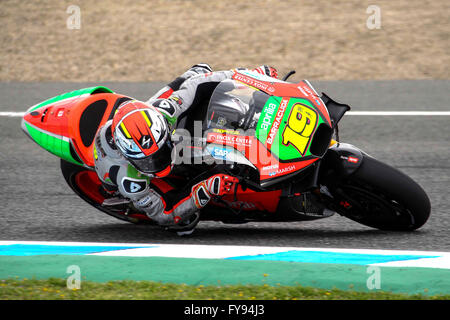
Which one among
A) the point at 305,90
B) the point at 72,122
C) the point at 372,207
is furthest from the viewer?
the point at 72,122

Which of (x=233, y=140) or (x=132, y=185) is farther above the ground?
(x=233, y=140)

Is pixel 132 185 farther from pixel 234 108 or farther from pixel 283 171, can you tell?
pixel 283 171

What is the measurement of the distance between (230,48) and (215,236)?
6895 mm

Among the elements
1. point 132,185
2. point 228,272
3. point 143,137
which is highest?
point 143,137

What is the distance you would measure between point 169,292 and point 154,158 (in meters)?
0.93

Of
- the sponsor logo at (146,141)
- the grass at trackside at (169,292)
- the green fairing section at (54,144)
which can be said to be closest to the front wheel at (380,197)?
the grass at trackside at (169,292)

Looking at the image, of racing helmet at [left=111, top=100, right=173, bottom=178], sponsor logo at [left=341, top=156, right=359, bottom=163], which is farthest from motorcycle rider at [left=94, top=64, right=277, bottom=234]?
sponsor logo at [left=341, top=156, right=359, bottom=163]

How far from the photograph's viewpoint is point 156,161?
16.1ft

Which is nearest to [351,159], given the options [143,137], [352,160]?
[352,160]

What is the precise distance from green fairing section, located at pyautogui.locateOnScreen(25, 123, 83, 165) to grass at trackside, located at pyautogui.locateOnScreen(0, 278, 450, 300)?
1.22 m

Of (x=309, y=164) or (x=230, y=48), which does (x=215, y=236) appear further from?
(x=230, y=48)

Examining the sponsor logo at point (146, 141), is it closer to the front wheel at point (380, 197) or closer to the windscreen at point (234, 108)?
the windscreen at point (234, 108)

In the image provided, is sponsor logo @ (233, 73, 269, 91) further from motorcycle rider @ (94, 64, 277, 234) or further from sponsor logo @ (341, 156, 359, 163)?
sponsor logo @ (341, 156, 359, 163)

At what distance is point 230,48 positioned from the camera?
39.8 feet
